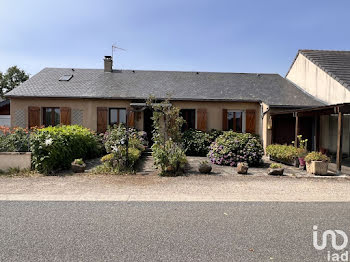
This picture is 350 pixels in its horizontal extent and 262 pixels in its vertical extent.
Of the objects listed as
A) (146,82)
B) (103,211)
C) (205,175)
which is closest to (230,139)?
(205,175)

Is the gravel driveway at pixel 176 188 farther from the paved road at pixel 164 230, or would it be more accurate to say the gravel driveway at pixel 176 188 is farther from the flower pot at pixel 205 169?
the paved road at pixel 164 230

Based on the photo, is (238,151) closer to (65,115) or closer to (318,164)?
(318,164)

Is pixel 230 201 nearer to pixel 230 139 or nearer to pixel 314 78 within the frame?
pixel 230 139

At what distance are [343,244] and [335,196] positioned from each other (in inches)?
108

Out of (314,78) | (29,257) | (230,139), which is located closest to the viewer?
(29,257)

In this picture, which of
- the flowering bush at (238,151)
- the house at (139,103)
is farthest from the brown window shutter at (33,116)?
the flowering bush at (238,151)

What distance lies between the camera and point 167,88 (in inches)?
532

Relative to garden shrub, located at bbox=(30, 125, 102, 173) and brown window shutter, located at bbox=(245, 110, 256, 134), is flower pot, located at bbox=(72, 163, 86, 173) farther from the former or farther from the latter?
brown window shutter, located at bbox=(245, 110, 256, 134)

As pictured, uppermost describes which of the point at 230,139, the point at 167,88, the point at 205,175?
the point at 167,88

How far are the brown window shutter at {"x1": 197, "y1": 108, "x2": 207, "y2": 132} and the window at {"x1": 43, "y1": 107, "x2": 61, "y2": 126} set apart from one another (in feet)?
24.5

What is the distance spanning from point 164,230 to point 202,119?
958cm

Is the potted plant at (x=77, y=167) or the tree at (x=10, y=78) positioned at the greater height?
the tree at (x=10, y=78)

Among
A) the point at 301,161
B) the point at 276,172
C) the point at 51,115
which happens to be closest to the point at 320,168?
the point at 301,161

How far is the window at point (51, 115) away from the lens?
12.4 metres
